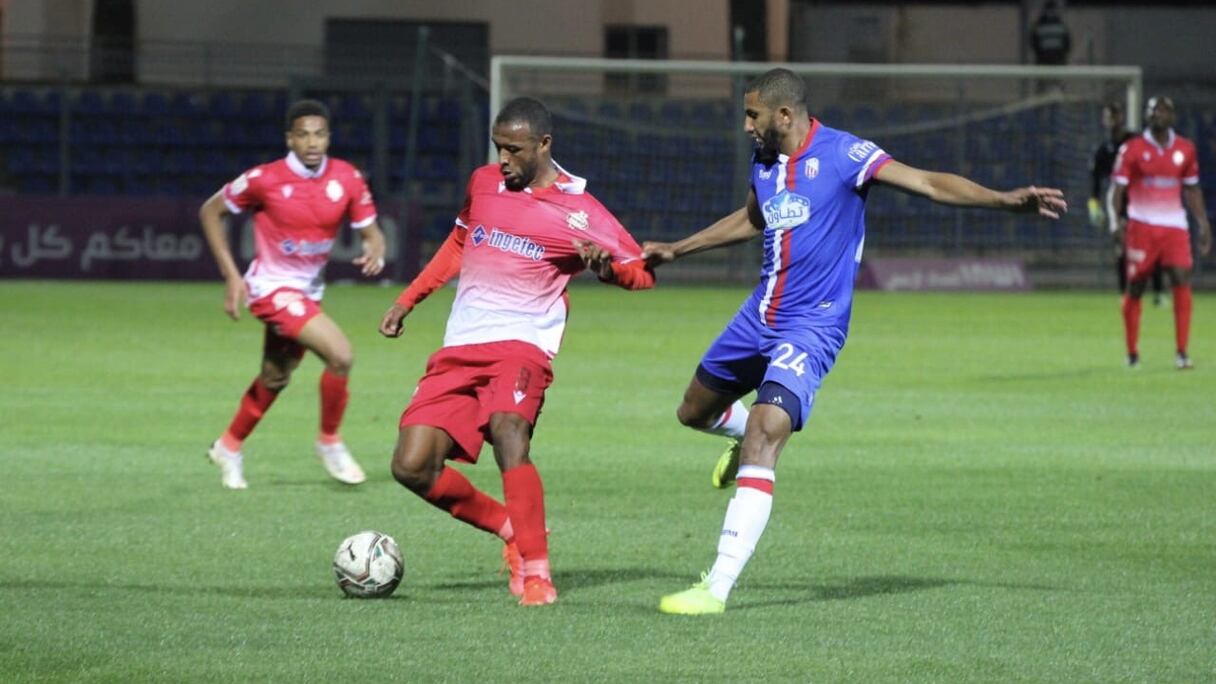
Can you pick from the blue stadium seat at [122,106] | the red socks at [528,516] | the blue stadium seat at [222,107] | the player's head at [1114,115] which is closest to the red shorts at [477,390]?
the red socks at [528,516]

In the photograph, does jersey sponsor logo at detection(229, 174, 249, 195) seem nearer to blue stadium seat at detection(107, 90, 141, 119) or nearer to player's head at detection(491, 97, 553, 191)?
player's head at detection(491, 97, 553, 191)

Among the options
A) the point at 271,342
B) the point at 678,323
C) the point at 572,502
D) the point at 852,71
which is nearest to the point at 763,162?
the point at 572,502

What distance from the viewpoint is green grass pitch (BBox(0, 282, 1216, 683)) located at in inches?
246

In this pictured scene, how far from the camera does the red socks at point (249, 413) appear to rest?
1072 cm

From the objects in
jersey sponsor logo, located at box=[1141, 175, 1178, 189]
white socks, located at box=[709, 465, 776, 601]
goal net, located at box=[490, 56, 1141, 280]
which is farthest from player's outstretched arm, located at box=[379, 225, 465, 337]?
goal net, located at box=[490, 56, 1141, 280]

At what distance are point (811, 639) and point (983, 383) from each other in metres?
10.4

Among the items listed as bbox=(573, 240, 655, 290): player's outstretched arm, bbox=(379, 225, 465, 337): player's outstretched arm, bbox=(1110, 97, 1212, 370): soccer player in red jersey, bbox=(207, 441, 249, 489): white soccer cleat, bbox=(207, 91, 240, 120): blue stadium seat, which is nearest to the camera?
bbox=(573, 240, 655, 290): player's outstretched arm

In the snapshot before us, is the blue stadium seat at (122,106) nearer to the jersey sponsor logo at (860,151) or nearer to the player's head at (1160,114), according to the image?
the player's head at (1160,114)

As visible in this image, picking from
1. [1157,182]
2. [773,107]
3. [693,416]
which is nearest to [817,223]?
[773,107]

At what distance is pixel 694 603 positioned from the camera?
6.93 m

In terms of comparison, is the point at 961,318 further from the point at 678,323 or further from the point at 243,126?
the point at 243,126

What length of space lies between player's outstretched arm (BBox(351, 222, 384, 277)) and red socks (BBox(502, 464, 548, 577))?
12.8ft

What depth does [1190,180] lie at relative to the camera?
1838 cm

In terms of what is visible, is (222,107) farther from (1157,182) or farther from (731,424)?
(731,424)
